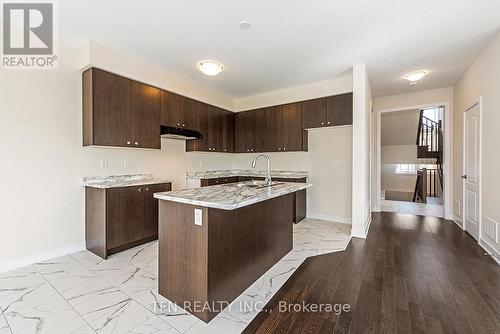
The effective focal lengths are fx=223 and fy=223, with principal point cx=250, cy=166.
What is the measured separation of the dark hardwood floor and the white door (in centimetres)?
37

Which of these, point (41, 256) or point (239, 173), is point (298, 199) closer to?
point (239, 173)

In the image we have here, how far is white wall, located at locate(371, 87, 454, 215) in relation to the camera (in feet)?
15.1

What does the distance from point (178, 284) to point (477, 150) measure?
4384 mm

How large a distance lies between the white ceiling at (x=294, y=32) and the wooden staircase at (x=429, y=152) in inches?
170

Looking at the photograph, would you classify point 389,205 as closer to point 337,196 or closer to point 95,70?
point 337,196

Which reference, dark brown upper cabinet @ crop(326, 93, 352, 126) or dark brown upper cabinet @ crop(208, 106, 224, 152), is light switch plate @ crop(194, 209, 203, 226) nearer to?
dark brown upper cabinet @ crop(208, 106, 224, 152)

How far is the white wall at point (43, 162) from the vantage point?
250cm

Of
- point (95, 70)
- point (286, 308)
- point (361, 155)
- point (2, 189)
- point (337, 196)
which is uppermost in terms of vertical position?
point (95, 70)

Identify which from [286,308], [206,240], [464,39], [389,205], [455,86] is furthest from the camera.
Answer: [389,205]

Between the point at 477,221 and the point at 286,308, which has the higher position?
the point at 477,221

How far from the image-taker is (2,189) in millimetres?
2451

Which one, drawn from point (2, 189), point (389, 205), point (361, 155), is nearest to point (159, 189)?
point (2, 189)

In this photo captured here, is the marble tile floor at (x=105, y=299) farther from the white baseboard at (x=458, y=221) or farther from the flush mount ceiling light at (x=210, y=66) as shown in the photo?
the white baseboard at (x=458, y=221)

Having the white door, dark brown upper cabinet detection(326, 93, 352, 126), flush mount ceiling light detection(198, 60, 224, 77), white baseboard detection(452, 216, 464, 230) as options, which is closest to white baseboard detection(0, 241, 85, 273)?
flush mount ceiling light detection(198, 60, 224, 77)
